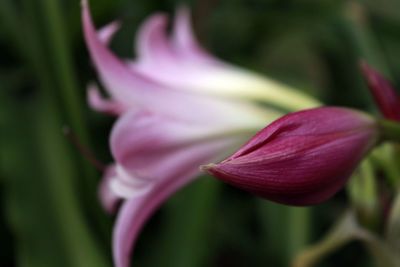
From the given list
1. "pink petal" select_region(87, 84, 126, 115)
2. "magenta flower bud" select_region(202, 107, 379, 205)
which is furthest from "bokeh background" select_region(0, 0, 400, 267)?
"magenta flower bud" select_region(202, 107, 379, 205)

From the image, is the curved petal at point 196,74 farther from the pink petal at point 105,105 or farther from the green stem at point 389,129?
the green stem at point 389,129

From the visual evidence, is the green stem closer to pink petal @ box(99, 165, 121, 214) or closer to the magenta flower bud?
the magenta flower bud

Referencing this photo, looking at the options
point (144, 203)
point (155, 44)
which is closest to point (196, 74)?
point (155, 44)

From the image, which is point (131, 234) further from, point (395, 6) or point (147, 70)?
point (395, 6)

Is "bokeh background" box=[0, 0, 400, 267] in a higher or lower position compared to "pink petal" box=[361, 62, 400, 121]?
lower

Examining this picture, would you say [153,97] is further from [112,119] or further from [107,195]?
[112,119]

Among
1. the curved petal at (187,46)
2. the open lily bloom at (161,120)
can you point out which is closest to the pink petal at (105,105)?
the open lily bloom at (161,120)
